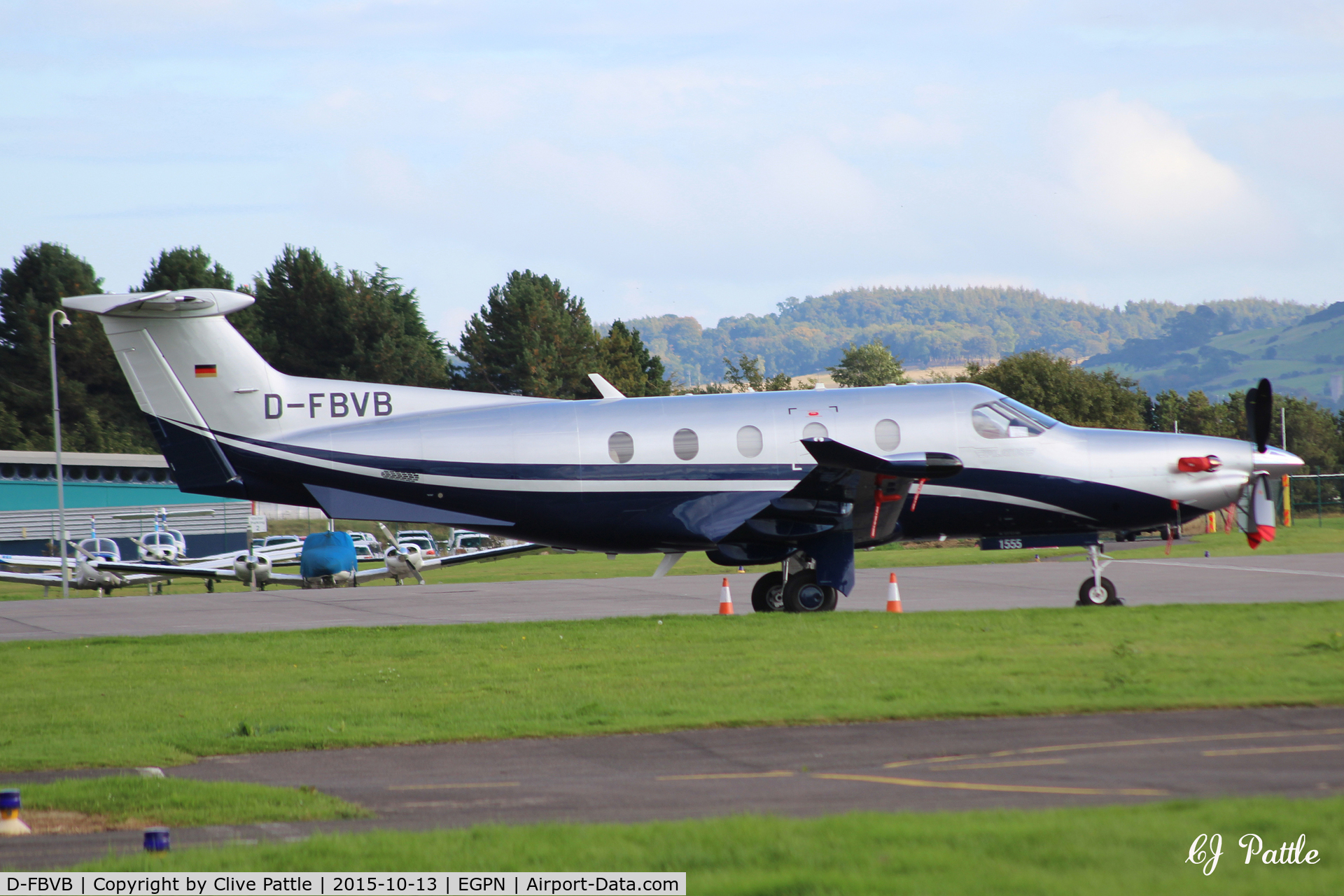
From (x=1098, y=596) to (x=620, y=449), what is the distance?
24.8 feet

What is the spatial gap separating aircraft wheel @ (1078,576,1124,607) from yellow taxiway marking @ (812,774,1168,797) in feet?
36.8

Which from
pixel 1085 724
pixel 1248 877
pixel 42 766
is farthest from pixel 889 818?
pixel 42 766

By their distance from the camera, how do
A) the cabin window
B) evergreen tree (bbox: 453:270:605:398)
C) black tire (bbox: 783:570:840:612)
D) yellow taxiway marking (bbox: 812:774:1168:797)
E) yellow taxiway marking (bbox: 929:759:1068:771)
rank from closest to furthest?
yellow taxiway marking (bbox: 812:774:1168:797) → yellow taxiway marking (bbox: 929:759:1068:771) → black tire (bbox: 783:570:840:612) → the cabin window → evergreen tree (bbox: 453:270:605:398)

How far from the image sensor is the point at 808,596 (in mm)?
18203

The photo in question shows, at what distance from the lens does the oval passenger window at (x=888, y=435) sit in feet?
59.1

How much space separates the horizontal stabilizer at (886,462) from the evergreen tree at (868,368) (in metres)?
67.6

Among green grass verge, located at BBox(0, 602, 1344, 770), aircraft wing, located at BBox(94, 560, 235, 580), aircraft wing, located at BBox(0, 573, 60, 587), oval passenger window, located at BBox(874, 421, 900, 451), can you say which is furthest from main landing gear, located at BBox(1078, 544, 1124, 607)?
aircraft wing, located at BBox(0, 573, 60, 587)

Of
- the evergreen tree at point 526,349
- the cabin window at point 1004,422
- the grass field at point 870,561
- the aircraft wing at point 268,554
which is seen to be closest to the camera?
the cabin window at point 1004,422

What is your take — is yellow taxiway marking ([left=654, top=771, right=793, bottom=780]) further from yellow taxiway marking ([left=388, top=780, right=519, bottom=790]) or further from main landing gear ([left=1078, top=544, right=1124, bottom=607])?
main landing gear ([left=1078, top=544, right=1124, bottom=607])

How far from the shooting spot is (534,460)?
58.8ft

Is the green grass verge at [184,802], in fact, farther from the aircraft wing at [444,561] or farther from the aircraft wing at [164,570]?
the aircraft wing at [164,570]

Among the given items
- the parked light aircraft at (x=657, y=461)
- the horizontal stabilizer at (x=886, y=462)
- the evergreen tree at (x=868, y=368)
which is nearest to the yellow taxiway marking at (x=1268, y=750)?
the horizontal stabilizer at (x=886, y=462)

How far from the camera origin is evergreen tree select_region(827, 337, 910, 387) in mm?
84812

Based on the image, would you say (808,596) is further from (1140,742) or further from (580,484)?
(1140,742)
